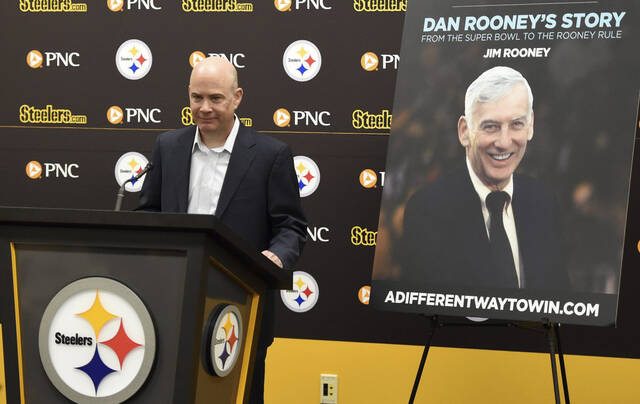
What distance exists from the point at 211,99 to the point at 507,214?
110 centimetres

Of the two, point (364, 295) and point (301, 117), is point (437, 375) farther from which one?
point (301, 117)

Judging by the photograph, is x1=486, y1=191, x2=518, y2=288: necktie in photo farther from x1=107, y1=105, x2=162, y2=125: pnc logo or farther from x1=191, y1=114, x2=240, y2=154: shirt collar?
x1=107, y1=105, x2=162, y2=125: pnc logo

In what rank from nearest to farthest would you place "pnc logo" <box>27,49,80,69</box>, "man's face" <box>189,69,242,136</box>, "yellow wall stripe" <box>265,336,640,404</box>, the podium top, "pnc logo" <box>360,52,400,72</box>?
1. the podium top
2. "man's face" <box>189,69,242,136</box>
3. "yellow wall stripe" <box>265,336,640,404</box>
4. "pnc logo" <box>360,52,400,72</box>
5. "pnc logo" <box>27,49,80,69</box>

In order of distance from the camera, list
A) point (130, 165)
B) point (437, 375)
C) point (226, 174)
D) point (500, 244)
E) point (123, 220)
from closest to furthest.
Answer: point (123, 220) < point (226, 174) < point (500, 244) < point (437, 375) < point (130, 165)

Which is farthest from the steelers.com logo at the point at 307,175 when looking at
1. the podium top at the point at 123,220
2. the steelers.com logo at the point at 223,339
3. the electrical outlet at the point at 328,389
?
the podium top at the point at 123,220

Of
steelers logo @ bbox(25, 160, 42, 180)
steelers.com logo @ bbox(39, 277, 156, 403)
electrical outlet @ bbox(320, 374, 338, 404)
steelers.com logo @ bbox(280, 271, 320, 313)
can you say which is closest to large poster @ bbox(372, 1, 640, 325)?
steelers.com logo @ bbox(280, 271, 320, 313)

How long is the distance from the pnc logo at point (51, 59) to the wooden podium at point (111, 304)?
8.12 feet

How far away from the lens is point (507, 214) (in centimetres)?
260

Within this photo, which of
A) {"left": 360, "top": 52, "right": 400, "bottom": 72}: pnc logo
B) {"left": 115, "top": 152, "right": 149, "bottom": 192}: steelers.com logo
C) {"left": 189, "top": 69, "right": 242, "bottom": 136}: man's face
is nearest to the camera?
{"left": 189, "top": 69, "right": 242, "bottom": 136}: man's face

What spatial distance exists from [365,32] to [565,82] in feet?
3.93

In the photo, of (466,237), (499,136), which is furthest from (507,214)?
(499,136)

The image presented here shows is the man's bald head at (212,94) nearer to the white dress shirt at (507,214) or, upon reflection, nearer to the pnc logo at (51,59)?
the white dress shirt at (507,214)

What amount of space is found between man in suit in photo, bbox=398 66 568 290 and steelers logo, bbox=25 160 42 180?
205 centimetres

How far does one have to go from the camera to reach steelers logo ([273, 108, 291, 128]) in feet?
11.8
